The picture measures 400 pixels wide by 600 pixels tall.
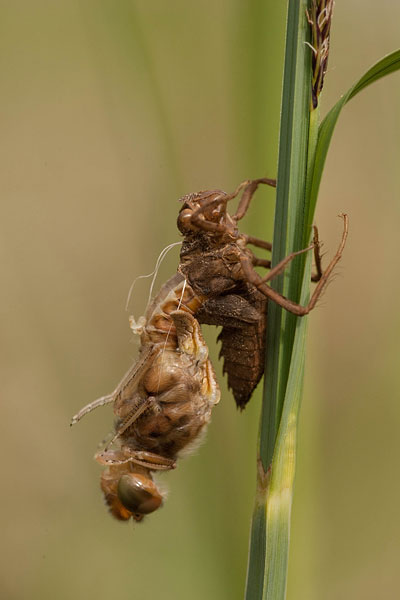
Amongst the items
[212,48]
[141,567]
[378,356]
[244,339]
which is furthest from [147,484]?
[212,48]

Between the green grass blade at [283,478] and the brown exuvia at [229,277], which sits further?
the brown exuvia at [229,277]

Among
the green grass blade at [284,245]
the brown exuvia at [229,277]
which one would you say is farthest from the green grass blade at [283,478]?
the brown exuvia at [229,277]

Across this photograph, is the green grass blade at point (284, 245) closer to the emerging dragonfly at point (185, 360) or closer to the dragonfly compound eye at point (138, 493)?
the emerging dragonfly at point (185, 360)

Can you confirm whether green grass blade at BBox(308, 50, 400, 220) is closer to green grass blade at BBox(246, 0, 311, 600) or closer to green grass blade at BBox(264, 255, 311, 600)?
green grass blade at BBox(246, 0, 311, 600)

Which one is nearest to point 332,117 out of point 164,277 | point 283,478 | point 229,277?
point 229,277

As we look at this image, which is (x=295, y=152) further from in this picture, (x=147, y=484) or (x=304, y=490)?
(x=304, y=490)

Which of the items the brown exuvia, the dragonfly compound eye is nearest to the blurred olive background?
the brown exuvia
